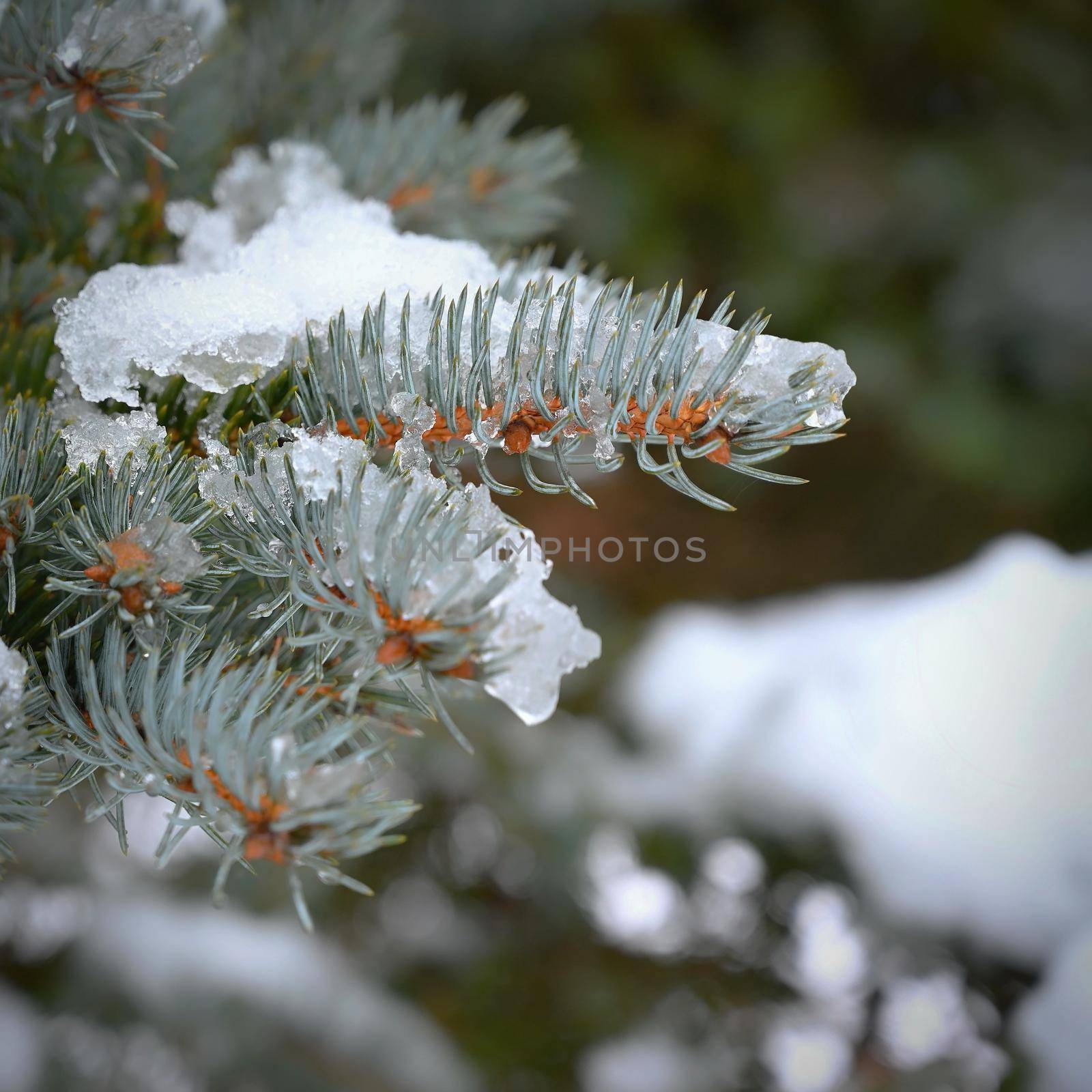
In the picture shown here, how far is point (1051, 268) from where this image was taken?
110cm

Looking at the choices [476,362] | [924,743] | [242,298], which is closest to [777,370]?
[476,362]

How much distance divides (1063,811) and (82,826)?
44.5 inches

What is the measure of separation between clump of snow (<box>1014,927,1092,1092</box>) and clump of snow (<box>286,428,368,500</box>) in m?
0.87

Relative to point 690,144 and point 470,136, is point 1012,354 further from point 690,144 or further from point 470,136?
point 470,136

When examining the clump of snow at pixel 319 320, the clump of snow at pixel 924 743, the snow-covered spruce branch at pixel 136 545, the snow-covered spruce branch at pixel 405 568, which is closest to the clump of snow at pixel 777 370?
the clump of snow at pixel 319 320

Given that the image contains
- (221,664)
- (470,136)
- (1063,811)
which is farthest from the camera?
(1063,811)

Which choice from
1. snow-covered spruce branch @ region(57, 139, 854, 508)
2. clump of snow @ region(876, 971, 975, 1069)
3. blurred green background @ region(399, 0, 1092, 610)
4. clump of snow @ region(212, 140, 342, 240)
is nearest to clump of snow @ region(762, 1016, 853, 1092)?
clump of snow @ region(876, 971, 975, 1069)

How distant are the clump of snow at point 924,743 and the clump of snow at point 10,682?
2.67 ft

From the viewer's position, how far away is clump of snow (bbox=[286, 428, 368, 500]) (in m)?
0.34

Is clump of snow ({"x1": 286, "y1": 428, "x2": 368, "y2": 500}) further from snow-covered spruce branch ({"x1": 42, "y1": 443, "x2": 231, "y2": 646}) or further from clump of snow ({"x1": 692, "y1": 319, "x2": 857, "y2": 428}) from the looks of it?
clump of snow ({"x1": 692, "y1": 319, "x2": 857, "y2": 428})

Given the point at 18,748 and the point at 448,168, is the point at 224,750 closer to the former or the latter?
the point at 18,748

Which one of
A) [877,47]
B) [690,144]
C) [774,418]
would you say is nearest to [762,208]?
[690,144]

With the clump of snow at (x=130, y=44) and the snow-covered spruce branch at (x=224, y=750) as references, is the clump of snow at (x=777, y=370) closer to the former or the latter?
the snow-covered spruce branch at (x=224, y=750)

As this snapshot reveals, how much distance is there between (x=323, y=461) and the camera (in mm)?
347
